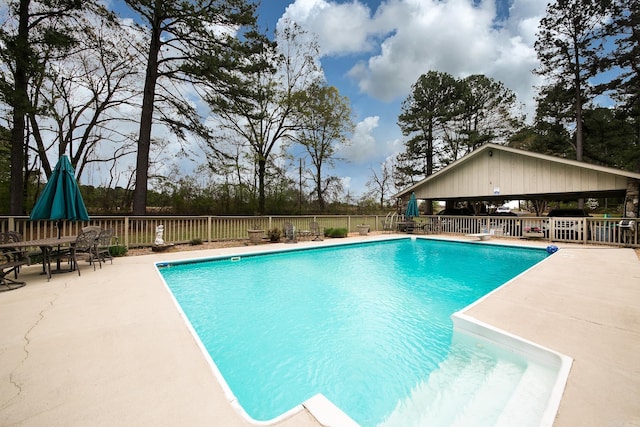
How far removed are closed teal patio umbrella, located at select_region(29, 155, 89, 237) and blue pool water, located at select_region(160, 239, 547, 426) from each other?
7.70ft

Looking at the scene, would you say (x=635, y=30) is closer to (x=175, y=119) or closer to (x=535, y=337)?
(x=535, y=337)

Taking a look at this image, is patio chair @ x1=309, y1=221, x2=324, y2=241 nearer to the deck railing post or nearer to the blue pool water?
the blue pool water

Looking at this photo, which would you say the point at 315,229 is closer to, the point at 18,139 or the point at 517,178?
the point at 517,178

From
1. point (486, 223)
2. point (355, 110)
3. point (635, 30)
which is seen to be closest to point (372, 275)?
point (486, 223)

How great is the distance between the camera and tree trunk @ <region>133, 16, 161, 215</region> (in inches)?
393

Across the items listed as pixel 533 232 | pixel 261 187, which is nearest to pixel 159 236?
pixel 261 187

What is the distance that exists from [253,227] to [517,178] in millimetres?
12484

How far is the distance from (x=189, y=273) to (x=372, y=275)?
4.41 metres

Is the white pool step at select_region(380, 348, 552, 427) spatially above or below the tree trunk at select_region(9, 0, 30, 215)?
below

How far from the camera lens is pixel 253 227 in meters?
11.0

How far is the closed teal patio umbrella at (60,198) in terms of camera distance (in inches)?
203

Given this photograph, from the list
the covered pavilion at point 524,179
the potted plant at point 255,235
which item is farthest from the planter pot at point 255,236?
the covered pavilion at point 524,179

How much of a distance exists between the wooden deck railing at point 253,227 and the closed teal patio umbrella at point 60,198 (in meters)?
1.77

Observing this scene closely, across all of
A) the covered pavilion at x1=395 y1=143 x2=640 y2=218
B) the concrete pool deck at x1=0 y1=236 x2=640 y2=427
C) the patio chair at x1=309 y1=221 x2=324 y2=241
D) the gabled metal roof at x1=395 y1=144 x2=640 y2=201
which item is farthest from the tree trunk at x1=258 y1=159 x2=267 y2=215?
the concrete pool deck at x1=0 y1=236 x2=640 y2=427
